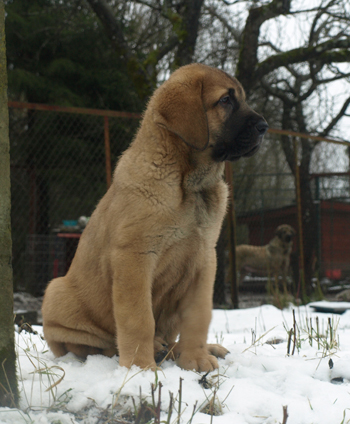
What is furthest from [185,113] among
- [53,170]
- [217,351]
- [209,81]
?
[53,170]

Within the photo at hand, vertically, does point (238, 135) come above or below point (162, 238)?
above

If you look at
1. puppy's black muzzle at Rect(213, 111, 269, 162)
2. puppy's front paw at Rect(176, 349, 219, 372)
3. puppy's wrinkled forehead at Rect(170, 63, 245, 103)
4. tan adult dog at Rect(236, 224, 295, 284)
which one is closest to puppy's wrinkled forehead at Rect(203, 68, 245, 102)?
puppy's wrinkled forehead at Rect(170, 63, 245, 103)

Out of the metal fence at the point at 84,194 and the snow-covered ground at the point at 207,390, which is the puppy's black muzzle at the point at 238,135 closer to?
the snow-covered ground at the point at 207,390

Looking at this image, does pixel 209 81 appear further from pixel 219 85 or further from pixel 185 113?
pixel 185 113

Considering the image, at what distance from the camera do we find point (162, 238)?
2.24 metres

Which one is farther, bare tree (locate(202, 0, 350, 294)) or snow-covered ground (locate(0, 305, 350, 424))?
bare tree (locate(202, 0, 350, 294))

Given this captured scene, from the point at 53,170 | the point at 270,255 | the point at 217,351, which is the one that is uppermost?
the point at 53,170

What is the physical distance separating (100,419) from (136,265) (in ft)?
2.55

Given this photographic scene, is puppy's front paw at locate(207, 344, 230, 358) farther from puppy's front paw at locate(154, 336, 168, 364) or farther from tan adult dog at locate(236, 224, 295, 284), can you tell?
tan adult dog at locate(236, 224, 295, 284)

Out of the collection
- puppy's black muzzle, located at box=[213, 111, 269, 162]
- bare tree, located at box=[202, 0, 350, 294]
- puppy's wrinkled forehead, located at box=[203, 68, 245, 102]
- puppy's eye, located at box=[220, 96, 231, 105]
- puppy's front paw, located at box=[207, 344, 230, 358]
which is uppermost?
Answer: bare tree, located at box=[202, 0, 350, 294]

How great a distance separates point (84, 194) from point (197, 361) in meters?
7.94

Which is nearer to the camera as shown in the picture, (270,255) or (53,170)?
(53,170)

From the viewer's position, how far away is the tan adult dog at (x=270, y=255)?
406 inches

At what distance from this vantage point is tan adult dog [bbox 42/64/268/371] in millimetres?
2221
